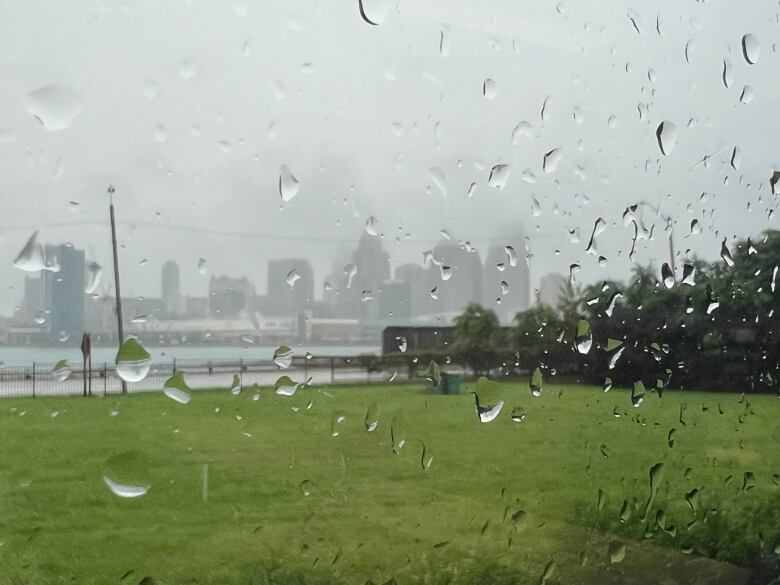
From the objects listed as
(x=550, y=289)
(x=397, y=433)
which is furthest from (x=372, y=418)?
(x=550, y=289)

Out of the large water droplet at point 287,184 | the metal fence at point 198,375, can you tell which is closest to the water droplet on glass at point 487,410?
the metal fence at point 198,375

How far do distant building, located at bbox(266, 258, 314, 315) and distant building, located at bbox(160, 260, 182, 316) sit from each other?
0.12m

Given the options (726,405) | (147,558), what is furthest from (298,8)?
(726,405)

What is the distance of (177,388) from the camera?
2.77ft

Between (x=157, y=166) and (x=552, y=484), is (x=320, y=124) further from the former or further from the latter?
(x=552, y=484)

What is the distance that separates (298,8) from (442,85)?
0.78 feet

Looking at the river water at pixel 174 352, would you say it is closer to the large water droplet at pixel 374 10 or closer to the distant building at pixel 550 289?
the distant building at pixel 550 289

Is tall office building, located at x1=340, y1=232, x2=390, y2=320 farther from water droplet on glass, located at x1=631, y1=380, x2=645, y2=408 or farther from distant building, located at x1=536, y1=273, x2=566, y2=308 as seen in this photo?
water droplet on glass, located at x1=631, y1=380, x2=645, y2=408

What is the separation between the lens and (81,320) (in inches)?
30.9

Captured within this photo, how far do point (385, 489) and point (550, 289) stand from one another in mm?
424

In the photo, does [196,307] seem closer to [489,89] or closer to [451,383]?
[451,383]

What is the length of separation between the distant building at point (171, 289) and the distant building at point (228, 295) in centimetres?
4

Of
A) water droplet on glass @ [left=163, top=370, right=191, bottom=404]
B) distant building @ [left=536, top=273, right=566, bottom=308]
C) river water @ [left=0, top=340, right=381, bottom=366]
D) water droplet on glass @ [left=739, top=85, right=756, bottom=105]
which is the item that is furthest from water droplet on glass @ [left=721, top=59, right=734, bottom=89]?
water droplet on glass @ [left=163, top=370, right=191, bottom=404]

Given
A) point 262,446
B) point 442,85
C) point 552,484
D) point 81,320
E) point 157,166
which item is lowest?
point 552,484
